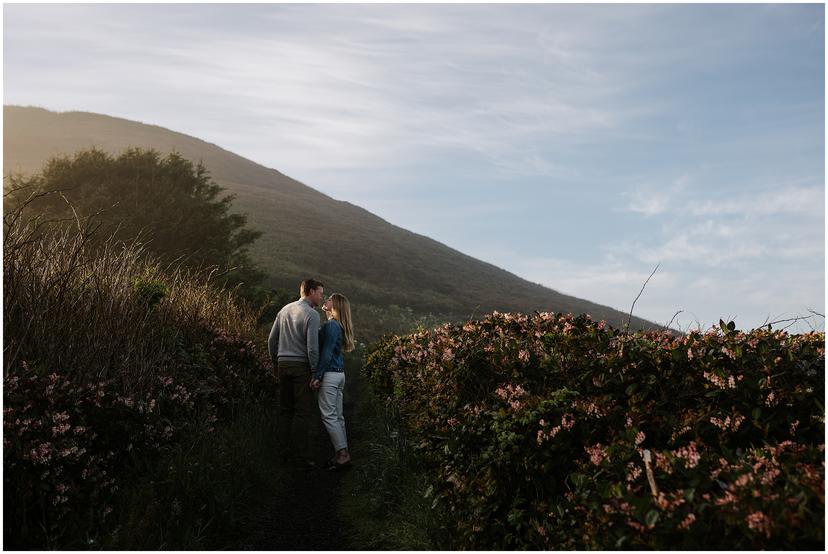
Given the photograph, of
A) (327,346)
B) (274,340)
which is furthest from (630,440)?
(274,340)

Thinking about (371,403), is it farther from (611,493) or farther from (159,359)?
(611,493)

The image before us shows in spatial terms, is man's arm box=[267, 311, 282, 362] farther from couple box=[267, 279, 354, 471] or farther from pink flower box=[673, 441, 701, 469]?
pink flower box=[673, 441, 701, 469]

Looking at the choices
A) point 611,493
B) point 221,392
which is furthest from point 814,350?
point 221,392

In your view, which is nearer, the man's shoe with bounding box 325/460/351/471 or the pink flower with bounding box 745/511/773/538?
the pink flower with bounding box 745/511/773/538

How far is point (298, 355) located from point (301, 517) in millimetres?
2763

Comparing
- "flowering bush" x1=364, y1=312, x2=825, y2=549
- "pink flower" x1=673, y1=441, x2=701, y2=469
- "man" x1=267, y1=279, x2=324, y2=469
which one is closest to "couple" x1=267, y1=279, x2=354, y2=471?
"man" x1=267, y1=279, x2=324, y2=469

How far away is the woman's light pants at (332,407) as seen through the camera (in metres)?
9.62

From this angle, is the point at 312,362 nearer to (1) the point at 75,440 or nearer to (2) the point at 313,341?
(2) the point at 313,341

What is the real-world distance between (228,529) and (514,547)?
2971 mm

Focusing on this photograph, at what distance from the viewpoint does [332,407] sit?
9.63 m

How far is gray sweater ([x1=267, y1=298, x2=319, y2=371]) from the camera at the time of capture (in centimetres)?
960

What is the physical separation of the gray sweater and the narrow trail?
4.88 feet

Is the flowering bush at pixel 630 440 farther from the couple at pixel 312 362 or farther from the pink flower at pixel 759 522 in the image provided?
the couple at pixel 312 362

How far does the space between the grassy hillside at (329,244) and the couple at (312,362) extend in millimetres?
36942
